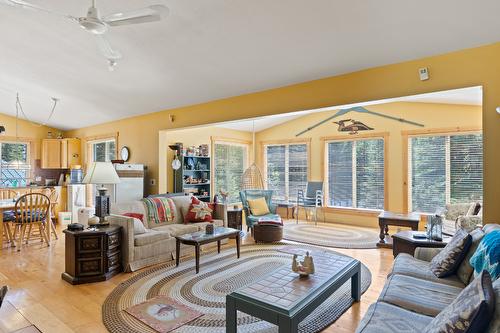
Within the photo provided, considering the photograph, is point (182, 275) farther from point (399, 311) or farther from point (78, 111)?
point (78, 111)

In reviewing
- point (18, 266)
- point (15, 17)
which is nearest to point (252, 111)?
point (15, 17)

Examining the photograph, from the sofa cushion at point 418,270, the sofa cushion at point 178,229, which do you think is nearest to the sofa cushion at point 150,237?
the sofa cushion at point 178,229

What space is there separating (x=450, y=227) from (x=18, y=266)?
6404 millimetres

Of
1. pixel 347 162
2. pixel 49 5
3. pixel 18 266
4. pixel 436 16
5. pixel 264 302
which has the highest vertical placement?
pixel 49 5

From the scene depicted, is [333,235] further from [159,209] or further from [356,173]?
[159,209]

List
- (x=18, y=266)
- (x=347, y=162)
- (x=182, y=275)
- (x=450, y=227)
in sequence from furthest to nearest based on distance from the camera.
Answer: (x=347, y=162) → (x=450, y=227) → (x=18, y=266) → (x=182, y=275)

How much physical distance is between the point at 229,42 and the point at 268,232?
325cm

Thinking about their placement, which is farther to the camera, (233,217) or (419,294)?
(233,217)

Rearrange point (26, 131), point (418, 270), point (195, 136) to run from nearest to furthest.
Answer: point (418, 270), point (195, 136), point (26, 131)

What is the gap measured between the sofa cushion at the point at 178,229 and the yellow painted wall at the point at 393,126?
3967 millimetres

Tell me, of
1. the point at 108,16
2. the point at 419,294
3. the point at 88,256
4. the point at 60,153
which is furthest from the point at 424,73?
the point at 60,153

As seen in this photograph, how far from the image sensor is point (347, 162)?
7230mm

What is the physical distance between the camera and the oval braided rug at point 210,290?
2.52m

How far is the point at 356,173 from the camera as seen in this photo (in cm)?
711
